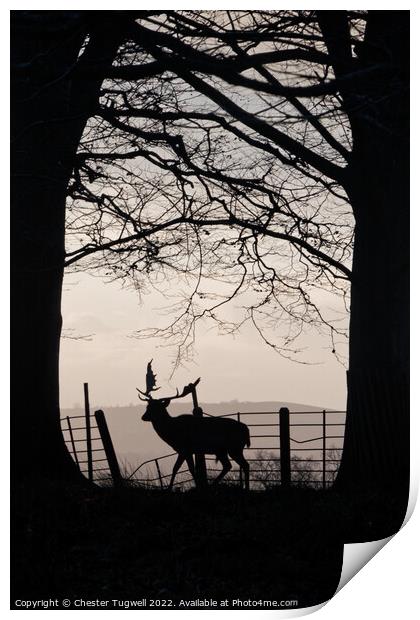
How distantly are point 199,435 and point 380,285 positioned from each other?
2421 mm

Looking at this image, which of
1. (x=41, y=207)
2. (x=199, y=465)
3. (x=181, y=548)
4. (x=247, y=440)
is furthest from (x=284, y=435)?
(x=41, y=207)

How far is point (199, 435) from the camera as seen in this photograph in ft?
24.9

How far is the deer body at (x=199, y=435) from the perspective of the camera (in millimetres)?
7094

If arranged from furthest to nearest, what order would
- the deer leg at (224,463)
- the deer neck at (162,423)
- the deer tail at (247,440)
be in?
1. the deer tail at (247,440)
2. the deer leg at (224,463)
3. the deer neck at (162,423)

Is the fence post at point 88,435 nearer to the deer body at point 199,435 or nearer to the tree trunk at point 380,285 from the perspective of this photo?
the deer body at point 199,435

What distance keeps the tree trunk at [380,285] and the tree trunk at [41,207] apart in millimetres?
2475

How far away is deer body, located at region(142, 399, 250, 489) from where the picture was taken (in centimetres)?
709

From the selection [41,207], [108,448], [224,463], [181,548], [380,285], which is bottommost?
[181,548]

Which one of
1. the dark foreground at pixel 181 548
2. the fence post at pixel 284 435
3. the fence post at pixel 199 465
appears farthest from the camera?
the fence post at pixel 284 435

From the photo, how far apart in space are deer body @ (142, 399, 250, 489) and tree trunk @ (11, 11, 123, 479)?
1.01 meters

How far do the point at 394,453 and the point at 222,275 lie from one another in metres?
2.35

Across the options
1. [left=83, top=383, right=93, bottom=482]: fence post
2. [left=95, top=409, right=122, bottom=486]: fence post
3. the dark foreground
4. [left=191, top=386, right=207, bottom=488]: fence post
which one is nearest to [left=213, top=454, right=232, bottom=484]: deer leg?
[left=191, top=386, right=207, bottom=488]: fence post

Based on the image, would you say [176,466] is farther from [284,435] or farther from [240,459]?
[284,435]

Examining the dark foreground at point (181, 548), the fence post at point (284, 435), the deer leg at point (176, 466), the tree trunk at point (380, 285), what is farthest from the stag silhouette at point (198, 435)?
the tree trunk at point (380, 285)
